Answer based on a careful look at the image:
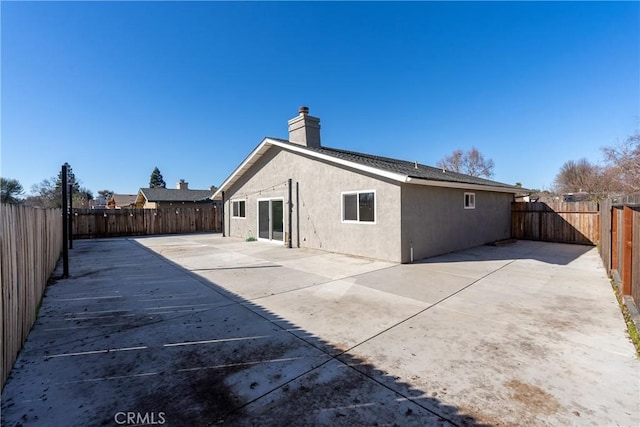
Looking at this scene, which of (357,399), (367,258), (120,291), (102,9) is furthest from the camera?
(367,258)

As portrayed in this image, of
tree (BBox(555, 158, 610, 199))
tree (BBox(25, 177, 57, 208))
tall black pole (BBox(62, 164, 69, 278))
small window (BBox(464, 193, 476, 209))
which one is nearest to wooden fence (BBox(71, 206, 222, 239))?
tall black pole (BBox(62, 164, 69, 278))

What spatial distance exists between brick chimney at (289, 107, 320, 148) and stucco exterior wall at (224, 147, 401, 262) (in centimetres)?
81

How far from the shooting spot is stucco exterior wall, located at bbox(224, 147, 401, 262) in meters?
8.39

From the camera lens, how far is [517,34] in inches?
404

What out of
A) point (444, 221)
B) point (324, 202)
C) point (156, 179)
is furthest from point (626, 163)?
point (156, 179)

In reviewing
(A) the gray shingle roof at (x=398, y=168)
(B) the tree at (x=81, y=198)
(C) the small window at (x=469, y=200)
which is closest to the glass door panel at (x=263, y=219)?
(A) the gray shingle roof at (x=398, y=168)

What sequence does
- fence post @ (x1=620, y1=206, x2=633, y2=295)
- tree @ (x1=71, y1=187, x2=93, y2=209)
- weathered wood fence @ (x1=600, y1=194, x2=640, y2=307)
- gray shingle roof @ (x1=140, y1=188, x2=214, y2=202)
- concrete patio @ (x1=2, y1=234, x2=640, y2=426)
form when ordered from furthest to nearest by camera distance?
1. tree @ (x1=71, y1=187, x2=93, y2=209)
2. gray shingle roof @ (x1=140, y1=188, x2=214, y2=202)
3. fence post @ (x1=620, y1=206, x2=633, y2=295)
4. weathered wood fence @ (x1=600, y1=194, x2=640, y2=307)
5. concrete patio @ (x1=2, y1=234, x2=640, y2=426)

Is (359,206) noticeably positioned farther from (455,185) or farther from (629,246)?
(629,246)

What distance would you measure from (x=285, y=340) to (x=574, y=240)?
46.5ft

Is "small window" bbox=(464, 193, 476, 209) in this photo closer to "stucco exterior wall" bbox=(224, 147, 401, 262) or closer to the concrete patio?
"stucco exterior wall" bbox=(224, 147, 401, 262)

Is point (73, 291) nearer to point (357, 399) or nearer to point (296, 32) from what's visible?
point (357, 399)

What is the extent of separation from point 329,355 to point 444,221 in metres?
7.94

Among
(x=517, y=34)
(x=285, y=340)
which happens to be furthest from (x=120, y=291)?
(x=517, y=34)

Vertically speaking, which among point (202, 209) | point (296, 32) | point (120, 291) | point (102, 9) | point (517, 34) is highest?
point (296, 32)
